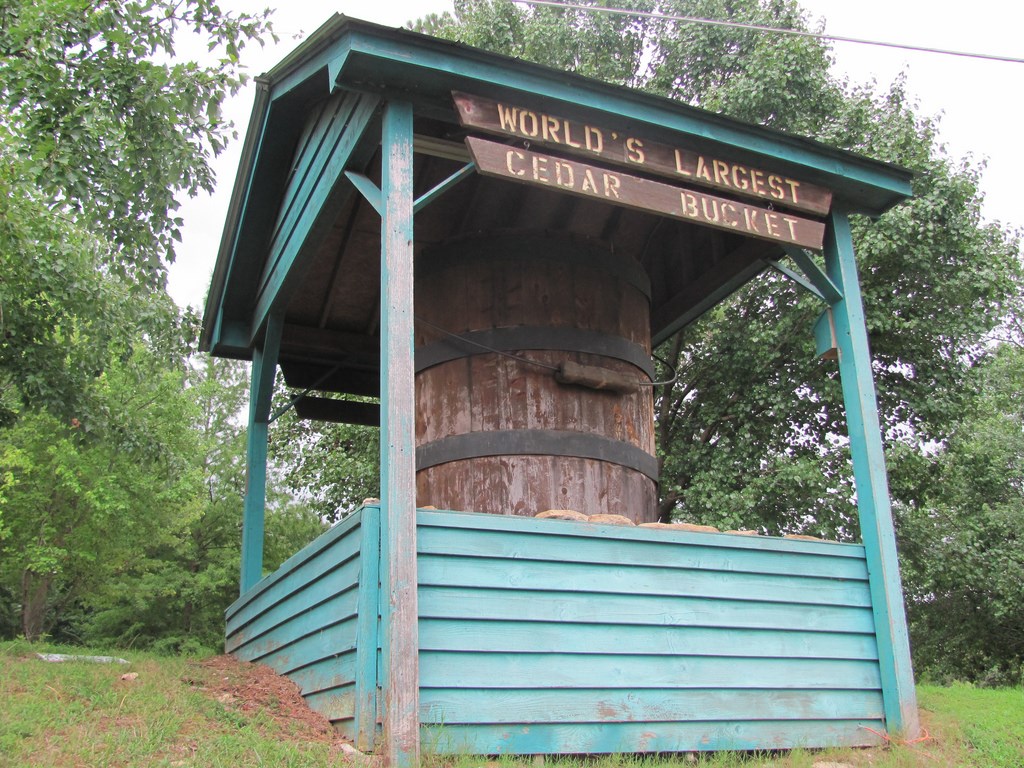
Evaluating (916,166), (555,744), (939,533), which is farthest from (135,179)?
(939,533)

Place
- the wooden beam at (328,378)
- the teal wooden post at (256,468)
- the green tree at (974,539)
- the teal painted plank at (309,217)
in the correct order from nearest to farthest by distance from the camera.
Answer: the teal painted plank at (309,217) < the teal wooden post at (256,468) < the wooden beam at (328,378) < the green tree at (974,539)

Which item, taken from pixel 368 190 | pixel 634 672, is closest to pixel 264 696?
pixel 634 672

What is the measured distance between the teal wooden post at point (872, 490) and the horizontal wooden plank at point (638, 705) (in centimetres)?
16

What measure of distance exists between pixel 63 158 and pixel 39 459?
39.0 feet

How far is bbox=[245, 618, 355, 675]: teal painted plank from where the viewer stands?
4223mm

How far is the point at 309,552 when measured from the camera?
16.4 feet

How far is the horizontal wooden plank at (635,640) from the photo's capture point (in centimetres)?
414

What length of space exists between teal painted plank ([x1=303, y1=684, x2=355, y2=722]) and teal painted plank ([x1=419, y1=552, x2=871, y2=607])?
63cm

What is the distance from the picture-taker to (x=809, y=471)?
11.5 meters

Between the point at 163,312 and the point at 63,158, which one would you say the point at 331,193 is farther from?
the point at 163,312

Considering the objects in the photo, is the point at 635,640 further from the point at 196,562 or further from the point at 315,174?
the point at 196,562

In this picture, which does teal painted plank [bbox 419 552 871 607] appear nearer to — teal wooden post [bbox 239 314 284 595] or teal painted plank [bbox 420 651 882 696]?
teal painted plank [bbox 420 651 882 696]

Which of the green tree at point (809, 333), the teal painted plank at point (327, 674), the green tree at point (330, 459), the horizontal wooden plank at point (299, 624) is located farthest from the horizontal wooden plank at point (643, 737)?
the green tree at point (330, 459)

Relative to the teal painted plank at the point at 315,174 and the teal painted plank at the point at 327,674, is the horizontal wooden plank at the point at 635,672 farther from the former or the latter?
the teal painted plank at the point at 315,174
